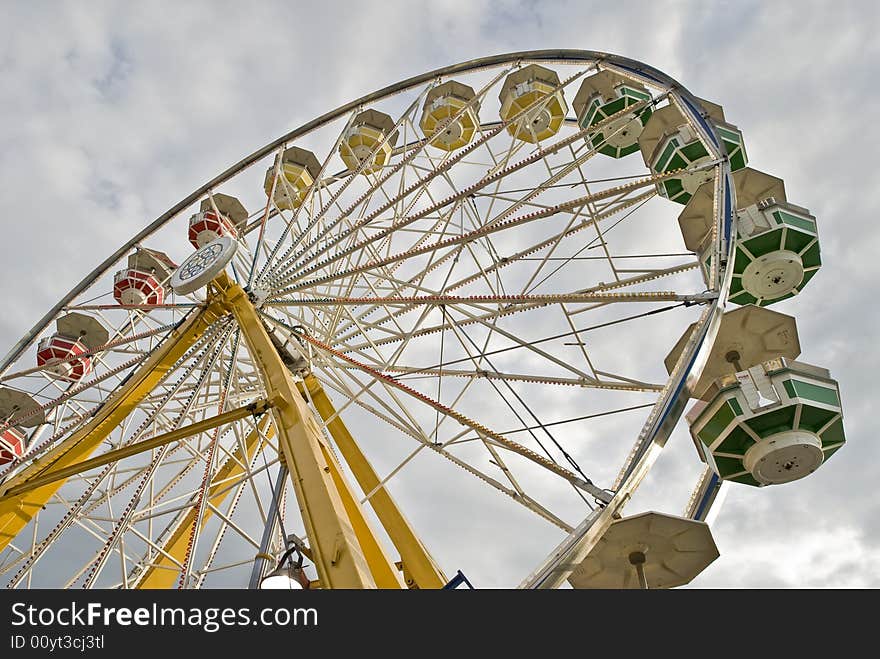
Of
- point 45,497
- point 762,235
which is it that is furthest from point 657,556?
point 45,497

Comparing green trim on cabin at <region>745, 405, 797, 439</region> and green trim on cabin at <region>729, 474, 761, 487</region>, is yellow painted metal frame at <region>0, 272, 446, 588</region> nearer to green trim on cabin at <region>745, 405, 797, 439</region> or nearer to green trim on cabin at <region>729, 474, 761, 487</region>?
green trim on cabin at <region>729, 474, 761, 487</region>

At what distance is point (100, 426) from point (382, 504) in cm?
346

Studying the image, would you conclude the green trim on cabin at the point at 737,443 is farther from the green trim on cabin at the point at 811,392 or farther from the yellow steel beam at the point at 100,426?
the yellow steel beam at the point at 100,426

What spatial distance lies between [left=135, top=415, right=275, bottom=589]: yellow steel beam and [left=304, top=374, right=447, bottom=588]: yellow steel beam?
92 cm

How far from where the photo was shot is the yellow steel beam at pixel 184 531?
8562 millimetres

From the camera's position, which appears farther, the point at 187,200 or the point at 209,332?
the point at 187,200

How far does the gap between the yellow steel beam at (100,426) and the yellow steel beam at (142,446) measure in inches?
7.8

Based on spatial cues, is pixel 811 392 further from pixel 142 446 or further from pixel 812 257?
pixel 142 446

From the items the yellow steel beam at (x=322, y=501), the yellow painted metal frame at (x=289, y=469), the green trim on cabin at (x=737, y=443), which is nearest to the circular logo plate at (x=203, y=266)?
the yellow painted metal frame at (x=289, y=469)
